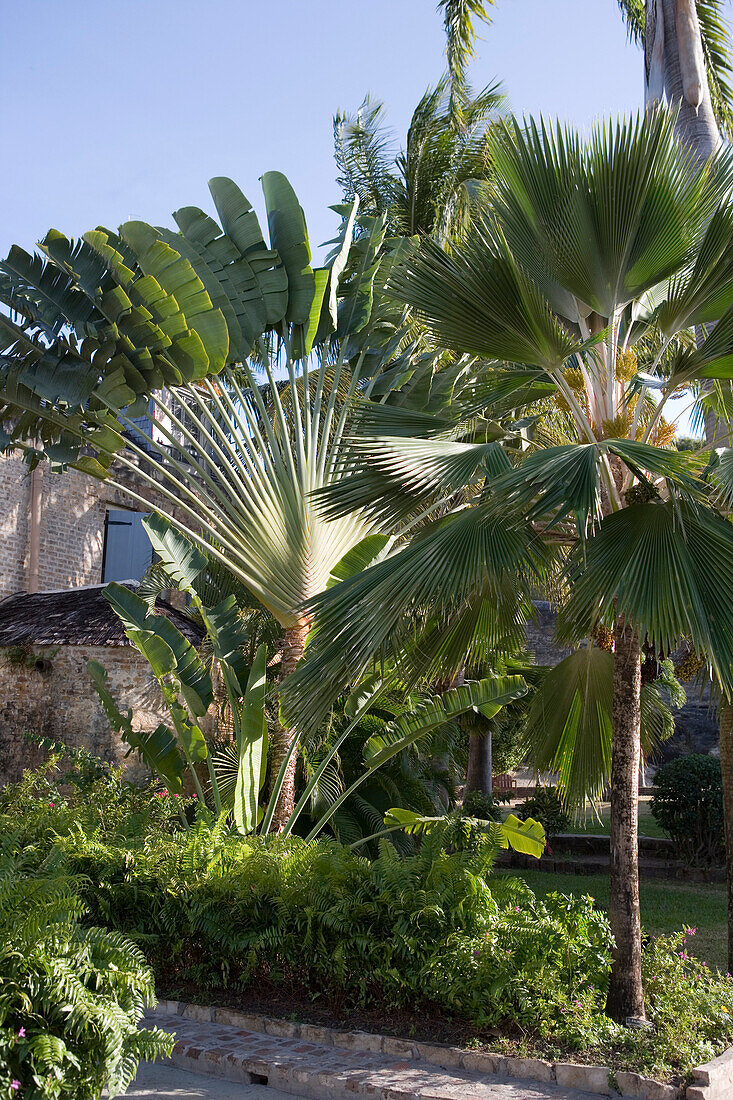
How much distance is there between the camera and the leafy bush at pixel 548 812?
17.0m

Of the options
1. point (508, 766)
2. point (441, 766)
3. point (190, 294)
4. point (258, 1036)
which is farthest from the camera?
point (508, 766)

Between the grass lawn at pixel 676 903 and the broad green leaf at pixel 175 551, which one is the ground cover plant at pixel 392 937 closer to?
the grass lawn at pixel 676 903

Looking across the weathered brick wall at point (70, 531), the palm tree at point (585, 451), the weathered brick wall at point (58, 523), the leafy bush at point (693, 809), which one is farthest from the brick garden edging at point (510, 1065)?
the weathered brick wall at point (70, 531)

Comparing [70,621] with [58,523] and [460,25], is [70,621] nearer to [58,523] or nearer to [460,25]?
[58,523]

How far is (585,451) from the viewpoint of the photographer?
5371 mm

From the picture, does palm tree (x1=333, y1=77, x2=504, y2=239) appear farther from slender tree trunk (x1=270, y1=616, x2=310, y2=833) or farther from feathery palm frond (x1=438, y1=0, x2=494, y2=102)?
slender tree trunk (x1=270, y1=616, x2=310, y2=833)

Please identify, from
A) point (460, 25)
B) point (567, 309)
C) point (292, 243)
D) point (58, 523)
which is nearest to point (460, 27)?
point (460, 25)

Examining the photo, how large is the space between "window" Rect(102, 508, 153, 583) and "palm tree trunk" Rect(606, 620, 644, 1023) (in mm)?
12969

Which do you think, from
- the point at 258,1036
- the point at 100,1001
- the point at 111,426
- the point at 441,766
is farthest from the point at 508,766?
the point at 100,1001

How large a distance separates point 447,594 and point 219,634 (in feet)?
14.1

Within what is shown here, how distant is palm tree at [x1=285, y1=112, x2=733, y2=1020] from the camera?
17.2 feet

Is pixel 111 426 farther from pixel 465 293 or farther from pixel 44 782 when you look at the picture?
pixel 465 293

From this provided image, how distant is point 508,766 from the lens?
826 inches

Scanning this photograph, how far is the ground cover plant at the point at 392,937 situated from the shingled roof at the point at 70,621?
5.68m
